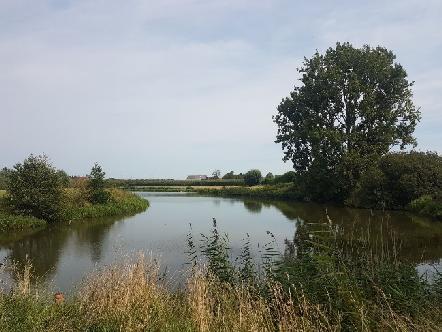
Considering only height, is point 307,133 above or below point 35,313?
above

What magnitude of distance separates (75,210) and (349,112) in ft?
86.1

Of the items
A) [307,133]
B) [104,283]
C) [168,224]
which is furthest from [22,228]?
[307,133]

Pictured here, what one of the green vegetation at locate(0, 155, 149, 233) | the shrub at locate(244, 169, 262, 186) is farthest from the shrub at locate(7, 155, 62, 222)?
the shrub at locate(244, 169, 262, 186)

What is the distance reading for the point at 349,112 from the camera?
41688 mm

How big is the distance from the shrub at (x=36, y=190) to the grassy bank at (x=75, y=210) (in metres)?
0.88

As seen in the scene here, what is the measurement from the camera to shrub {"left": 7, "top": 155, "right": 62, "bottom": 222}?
26.4 m

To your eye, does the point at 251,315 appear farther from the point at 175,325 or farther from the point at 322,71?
the point at 322,71

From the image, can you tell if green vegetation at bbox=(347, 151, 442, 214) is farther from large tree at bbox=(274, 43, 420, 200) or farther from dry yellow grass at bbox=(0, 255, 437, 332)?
dry yellow grass at bbox=(0, 255, 437, 332)

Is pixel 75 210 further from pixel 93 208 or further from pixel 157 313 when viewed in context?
pixel 157 313

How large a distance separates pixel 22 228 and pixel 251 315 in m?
22.1

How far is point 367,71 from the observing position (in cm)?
4112

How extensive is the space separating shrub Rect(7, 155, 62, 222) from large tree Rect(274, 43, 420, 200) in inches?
893

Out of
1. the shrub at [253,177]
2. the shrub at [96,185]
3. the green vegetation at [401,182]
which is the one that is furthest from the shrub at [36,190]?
the shrub at [253,177]

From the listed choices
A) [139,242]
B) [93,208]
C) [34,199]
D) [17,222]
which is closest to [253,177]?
[93,208]
